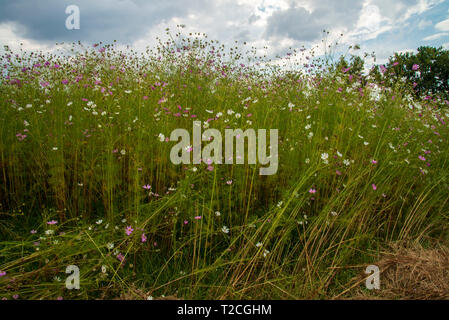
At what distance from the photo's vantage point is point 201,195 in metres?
2.22

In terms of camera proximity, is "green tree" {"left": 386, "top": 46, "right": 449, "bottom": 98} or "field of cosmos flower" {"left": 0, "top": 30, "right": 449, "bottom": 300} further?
"green tree" {"left": 386, "top": 46, "right": 449, "bottom": 98}

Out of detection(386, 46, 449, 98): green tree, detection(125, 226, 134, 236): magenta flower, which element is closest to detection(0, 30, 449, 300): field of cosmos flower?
detection(125, 226, 134, 236): magenta flower

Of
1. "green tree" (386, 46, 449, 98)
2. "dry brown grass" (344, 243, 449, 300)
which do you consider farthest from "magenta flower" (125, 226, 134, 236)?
"green tree" (386, 46, 449, 98)

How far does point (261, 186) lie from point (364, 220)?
894 millimetres

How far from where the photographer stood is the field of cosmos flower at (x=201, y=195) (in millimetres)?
1908

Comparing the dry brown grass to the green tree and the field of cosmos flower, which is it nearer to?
the field of cosmos flower

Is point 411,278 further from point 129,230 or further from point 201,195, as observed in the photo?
point 129,230

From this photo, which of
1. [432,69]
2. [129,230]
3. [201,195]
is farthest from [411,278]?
[432,69]

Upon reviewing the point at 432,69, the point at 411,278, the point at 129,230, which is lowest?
the point at 411,278

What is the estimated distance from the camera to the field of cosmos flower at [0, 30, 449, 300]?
6.26 ft

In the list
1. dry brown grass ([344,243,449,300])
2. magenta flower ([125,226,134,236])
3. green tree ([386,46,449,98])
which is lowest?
dry brown grass ([344,243,449,300])

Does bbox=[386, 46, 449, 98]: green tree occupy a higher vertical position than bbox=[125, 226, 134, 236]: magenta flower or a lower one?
higher
